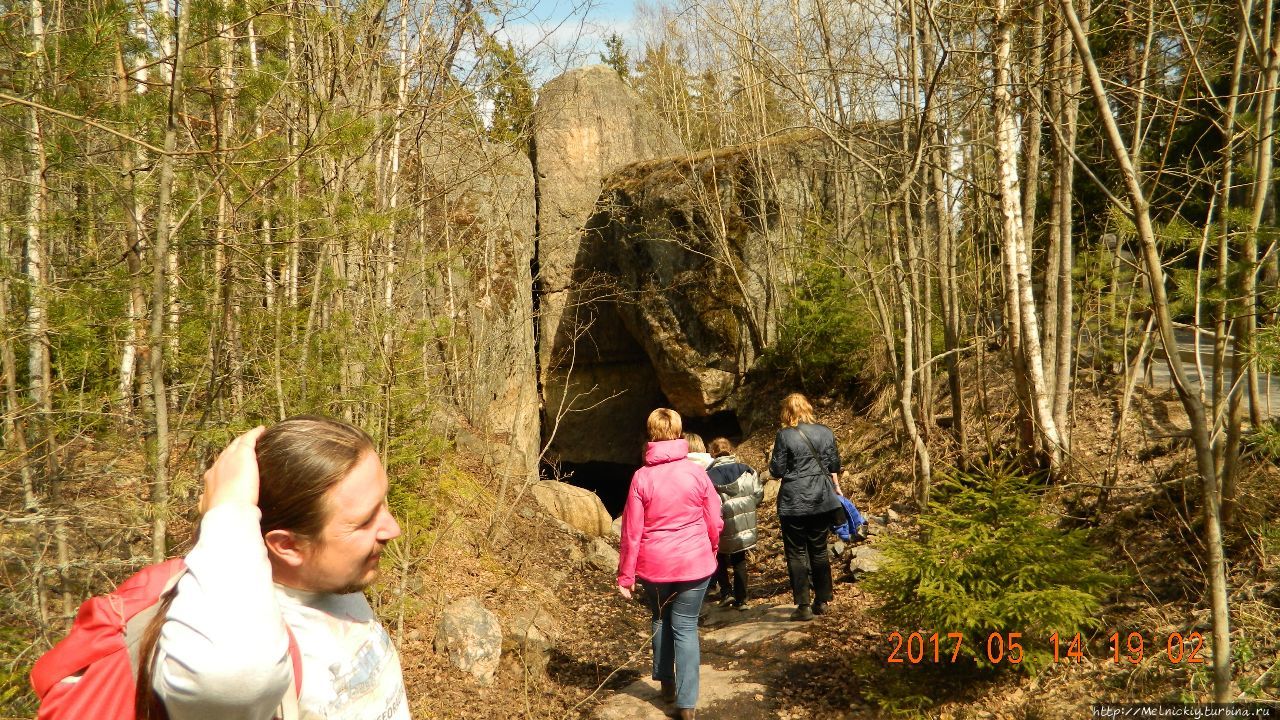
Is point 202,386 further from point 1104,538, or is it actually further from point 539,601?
point 1104,538

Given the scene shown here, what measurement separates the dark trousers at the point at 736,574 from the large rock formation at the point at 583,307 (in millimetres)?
8793

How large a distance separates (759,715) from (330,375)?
347cm

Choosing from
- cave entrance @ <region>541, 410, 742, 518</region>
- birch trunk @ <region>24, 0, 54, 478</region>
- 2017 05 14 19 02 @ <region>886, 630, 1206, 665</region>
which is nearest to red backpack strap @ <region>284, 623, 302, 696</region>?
birch trunk @ <region>24, 0, 54, 478</region>

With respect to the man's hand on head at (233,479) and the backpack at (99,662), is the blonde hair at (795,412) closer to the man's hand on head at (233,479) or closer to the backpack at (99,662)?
the man's hand on head at (233,479)

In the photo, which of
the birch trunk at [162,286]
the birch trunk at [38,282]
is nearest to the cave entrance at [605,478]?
the birch trunk at [38,282]

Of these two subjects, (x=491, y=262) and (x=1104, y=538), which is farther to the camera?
(x=491, y=262)

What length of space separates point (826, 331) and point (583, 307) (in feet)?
18.9

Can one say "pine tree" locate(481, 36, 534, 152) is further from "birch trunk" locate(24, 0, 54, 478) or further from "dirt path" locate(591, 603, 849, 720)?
"dirt path" locate(591, 603, 849, 720)

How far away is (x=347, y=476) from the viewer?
4.30 ft

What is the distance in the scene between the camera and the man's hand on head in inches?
45.4

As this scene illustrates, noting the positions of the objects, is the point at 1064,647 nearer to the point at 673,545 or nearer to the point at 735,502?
the point at 673,545

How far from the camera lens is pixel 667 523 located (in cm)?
465

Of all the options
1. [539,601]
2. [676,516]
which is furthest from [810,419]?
[539,601]

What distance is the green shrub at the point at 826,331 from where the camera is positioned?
1170 centimetres
